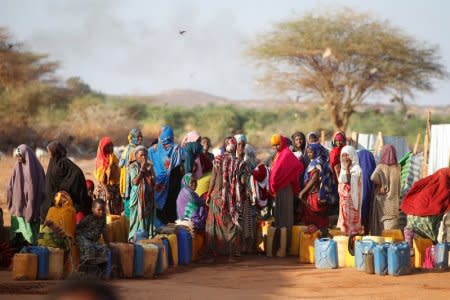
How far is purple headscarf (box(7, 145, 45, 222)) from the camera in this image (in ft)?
37.1

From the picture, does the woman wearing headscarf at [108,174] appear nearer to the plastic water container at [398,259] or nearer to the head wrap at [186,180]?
the head wrap at [186,180]

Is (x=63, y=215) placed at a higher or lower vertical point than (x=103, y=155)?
lower

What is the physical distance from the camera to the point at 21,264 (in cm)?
932

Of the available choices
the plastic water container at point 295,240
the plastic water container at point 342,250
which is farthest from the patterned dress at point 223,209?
the plastic water container at point 342,250

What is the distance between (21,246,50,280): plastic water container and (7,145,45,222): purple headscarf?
1824 millimetres

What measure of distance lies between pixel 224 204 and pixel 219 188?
0.20 meters

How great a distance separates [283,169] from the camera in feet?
41.2

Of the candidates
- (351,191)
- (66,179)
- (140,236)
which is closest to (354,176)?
(351,191)

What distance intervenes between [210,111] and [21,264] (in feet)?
148

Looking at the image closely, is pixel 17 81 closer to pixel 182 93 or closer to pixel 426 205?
pixel 426 205

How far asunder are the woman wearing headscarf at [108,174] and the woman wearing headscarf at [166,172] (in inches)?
25.5

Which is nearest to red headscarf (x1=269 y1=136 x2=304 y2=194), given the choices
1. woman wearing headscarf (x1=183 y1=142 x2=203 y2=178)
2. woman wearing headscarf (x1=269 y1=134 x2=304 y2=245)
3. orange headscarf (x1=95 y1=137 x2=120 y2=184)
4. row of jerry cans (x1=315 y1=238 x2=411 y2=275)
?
woman wearing headscarf (x1=269 y1=134 x2=304 y2=245)

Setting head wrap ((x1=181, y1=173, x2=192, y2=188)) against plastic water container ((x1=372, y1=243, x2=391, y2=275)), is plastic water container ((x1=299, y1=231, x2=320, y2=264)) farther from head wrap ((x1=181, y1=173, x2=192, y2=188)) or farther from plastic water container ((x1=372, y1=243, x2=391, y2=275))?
head wrap ((x1=181, y1=173, x2=192, y2=188))

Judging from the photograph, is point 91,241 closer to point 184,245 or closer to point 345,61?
point 184,245
